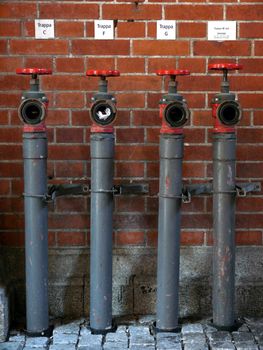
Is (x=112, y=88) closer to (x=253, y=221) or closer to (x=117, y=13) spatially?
(x=117, y=13)

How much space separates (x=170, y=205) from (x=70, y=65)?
1.09m

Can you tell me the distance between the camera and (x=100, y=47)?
427cm

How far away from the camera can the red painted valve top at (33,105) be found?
12.8 ft

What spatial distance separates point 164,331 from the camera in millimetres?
4156

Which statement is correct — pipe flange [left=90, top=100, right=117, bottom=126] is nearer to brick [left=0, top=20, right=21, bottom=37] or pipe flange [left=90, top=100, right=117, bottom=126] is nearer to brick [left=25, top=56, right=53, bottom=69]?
brick [left=25, top=56, right=53, bottom=69]

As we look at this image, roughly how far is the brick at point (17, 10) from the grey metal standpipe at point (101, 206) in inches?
24.8

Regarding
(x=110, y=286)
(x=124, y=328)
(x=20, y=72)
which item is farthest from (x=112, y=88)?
(x=124, y=328)

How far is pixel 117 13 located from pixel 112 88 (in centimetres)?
46

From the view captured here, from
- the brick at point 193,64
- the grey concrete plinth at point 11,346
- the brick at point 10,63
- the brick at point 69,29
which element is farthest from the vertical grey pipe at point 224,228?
the brick at point 10,63

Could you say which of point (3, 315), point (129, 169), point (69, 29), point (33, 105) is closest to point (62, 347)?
point (3, 315)

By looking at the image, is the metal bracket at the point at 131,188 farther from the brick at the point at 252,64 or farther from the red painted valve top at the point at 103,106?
the brick at the point at 252,64

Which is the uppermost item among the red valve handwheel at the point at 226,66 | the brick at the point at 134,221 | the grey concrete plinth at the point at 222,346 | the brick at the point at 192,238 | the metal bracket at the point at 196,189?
the red valve handwheel at the point at 226,66

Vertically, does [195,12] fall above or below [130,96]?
above

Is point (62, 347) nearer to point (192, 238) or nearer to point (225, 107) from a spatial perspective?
point (192, 238)
